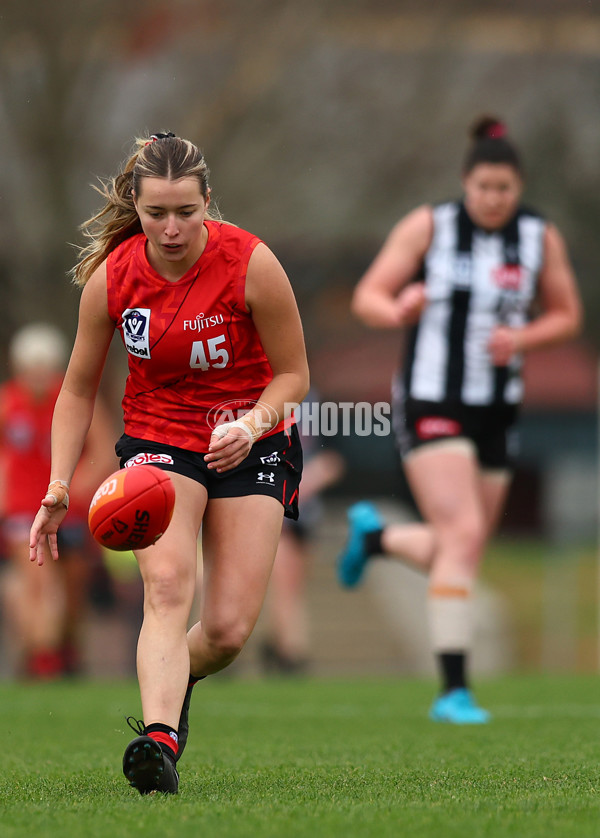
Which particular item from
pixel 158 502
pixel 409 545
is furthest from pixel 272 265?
pixel 409 545

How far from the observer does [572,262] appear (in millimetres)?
20266

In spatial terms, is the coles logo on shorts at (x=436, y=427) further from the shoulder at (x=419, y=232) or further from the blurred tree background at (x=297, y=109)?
the blurred tree background at (x=297, y=109)

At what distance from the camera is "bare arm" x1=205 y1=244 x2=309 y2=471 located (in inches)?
169

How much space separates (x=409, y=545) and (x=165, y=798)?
10.9 ft

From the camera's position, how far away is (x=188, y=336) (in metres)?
4.27

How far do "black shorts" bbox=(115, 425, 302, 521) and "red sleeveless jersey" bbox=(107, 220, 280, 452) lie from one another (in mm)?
38

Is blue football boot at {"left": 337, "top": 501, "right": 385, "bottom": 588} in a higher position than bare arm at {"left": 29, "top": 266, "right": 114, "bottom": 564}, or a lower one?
lower

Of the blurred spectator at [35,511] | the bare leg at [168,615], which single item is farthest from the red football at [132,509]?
the blurred spectator at [35,511]

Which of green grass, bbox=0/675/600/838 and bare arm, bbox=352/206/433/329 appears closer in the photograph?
green grass, bbox=0/675/600/838

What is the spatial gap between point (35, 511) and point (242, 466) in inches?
225

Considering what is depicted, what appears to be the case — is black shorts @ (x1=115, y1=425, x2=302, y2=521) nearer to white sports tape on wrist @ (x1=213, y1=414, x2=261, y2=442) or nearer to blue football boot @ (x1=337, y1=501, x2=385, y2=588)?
white sports tape on wrist @ (x1=213, y1=414, x2=261, y2=442)

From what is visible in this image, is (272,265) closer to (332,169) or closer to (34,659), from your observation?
(34,659)

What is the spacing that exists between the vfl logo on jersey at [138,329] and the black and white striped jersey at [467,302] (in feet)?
8.48

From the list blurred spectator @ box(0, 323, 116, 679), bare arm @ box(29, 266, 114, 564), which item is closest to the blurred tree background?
blurred spectator @ box(0, 323, 116, 679)
